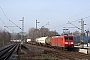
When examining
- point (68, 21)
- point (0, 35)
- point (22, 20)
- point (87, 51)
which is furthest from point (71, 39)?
→ point (22, 20)

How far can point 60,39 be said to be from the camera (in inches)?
1656

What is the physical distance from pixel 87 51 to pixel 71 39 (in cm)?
835

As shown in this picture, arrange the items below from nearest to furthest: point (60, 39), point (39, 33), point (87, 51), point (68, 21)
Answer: point (87, 51)
point (60, 39)
point (68, 21)
point (39, 33)

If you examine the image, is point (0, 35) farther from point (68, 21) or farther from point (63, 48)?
point (63, 48)

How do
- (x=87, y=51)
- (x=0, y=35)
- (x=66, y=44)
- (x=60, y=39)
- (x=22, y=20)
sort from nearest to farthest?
(x=87, y=51) → (x=66, y=44) → (x=60, y=39) → (x=0, y=35) → (x=22, y=20)

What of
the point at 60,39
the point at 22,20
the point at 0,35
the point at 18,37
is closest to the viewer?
the point at 60,39

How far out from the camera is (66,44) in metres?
39.2

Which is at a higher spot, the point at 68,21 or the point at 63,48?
the point at 68,21

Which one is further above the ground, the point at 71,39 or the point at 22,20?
the point at 22,20

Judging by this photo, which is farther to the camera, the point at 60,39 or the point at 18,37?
the point at 18,37

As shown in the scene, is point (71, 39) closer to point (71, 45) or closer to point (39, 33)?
point (71, 45)

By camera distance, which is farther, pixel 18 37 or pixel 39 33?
pixel 18 37

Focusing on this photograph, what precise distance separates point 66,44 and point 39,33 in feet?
228

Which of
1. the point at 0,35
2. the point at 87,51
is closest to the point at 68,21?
the point at 87,51
